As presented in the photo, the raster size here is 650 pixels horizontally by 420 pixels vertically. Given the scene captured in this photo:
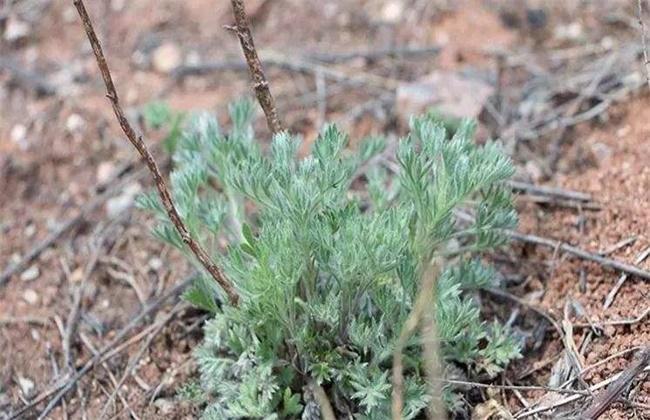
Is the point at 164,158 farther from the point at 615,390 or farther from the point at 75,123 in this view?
the point at 615,390

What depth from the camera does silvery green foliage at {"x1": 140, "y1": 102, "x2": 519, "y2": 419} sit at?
2311 millimetres

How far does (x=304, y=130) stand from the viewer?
147 inches

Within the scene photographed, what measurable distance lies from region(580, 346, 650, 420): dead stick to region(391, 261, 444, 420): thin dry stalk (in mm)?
370

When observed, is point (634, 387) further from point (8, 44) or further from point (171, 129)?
point (8, 44)

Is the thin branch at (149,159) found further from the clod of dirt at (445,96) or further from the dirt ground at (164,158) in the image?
the clod of dirt at (445,96)

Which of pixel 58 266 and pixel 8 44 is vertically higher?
pixel 8 44

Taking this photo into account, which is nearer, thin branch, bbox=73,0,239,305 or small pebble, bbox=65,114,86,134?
thin branch, bbox=73,0,239,305

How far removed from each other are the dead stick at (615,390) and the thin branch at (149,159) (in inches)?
37.9

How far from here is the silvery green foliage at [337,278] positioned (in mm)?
2311

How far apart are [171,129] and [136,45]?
2.96ft

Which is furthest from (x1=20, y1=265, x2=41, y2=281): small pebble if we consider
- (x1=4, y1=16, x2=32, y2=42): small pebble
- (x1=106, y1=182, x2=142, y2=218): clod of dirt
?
(x1=4, y1=16, x2=32, y2=42): small pebble

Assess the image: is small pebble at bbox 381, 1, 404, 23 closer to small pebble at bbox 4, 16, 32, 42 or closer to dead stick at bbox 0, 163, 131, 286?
dead stick at bbox 0, 163, 131, 286

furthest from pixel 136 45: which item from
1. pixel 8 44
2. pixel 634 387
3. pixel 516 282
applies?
pixel 634 387

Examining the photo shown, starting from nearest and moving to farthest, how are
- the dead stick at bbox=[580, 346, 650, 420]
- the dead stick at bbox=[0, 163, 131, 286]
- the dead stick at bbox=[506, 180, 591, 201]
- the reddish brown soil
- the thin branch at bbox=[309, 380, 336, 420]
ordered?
1. the dead stick at bbox=[580, 346, 650, 420]
2. the thin branch at bbox=[309, 380, 336, 420]
3. the reddish brown soil
4. the dead stick at bbox=[506, 180, 591, 201]
5. the dead stick at bbox=[0, 163, 131, 286]
